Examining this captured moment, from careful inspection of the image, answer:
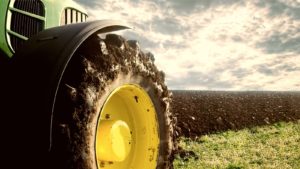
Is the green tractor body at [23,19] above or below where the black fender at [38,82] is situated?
above

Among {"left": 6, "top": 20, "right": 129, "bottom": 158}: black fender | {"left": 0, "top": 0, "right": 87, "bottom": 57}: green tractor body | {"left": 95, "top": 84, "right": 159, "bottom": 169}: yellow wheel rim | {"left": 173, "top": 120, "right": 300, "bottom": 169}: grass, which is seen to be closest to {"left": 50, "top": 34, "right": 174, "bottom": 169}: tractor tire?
{"left": 95, "top": 84, "right": 159, "bottom": 169}: yellow wheel rim

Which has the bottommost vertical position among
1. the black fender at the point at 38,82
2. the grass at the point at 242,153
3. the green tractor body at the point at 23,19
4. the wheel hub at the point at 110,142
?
the grass at the point at 242,153

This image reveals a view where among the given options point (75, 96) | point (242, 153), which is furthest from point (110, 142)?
point (242, 153)

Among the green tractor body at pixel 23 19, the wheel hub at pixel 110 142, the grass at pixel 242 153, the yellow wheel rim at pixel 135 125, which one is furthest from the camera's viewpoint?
the grass at pixel 242 153

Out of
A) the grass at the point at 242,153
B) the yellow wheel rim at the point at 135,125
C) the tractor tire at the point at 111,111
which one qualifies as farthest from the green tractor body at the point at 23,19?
the grass at the point at 242,153

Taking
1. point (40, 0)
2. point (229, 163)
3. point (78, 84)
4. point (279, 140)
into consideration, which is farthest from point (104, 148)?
point (279, 140)

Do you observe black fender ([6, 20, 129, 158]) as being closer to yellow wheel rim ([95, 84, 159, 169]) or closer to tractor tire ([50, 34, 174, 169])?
tractor tire ([50, 34, 174, 169])

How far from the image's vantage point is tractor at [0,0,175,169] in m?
2.90

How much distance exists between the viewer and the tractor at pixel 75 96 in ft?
9.53

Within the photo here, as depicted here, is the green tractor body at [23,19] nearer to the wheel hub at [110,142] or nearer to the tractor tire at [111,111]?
the tractor tire at [111,111]

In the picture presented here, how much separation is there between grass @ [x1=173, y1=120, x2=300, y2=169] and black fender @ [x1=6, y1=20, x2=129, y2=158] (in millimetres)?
4339

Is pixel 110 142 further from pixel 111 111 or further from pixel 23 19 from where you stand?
pixel 23 19

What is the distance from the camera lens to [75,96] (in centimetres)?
303

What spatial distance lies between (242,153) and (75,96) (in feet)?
20.5
